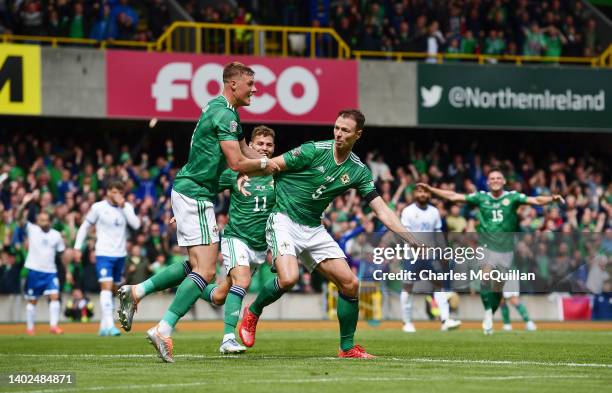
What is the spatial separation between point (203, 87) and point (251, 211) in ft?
50.4

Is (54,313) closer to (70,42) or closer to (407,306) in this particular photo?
(407,306)

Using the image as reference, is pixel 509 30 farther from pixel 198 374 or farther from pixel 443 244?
pixel 198 374

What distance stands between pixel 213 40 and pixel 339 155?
18389mm

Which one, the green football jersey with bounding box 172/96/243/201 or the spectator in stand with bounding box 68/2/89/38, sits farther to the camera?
the spectator in stand with bounding box 68/2/89/38

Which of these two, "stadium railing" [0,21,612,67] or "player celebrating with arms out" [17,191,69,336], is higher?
"stadium railing" [0,21,612,67]

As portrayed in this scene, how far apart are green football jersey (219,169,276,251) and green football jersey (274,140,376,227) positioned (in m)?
1.91

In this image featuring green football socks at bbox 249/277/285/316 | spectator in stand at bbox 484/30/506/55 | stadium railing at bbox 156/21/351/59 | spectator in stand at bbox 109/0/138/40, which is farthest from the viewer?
spectator in stand at bbox 484/30/506/55

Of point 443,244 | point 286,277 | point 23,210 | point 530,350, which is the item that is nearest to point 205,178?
point 286,277

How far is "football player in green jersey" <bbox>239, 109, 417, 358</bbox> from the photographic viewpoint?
38.0 feet

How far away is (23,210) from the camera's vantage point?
2477 cm

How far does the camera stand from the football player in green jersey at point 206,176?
1087cm

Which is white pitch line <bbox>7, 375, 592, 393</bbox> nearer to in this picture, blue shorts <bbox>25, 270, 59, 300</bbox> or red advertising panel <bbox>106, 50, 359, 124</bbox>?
blue shorts <bbox>25, 270, 59, 300</bbox>

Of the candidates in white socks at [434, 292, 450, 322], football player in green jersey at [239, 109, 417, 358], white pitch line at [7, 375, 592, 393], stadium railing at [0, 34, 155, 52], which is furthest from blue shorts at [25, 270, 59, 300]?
white pitch line at [7, 375, 592, 393]

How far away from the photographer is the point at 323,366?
10398mm
